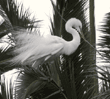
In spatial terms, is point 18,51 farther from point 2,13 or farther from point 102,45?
point 102,45

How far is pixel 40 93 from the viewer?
6.42 ft

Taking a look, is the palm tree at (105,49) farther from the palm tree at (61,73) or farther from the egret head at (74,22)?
the egret head at (74,22)

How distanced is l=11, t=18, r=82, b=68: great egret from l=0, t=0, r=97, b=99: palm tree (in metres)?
0.16

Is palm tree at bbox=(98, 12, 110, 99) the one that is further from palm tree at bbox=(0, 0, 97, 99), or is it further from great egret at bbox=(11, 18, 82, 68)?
great egret at bbox=(11, 18, 82, 68)

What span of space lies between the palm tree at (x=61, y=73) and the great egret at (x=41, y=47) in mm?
156

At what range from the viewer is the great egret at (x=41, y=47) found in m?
2.38

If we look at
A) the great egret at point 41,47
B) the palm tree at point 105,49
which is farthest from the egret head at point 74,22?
the palm tree at point 105,49

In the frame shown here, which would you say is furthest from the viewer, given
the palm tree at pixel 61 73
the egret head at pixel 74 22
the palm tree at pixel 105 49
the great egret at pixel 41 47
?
the egret head at pixel 74 22

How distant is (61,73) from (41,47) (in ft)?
2.93

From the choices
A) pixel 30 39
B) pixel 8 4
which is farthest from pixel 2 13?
pixel 30 39

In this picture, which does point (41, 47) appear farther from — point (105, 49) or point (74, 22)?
point (105, 49)

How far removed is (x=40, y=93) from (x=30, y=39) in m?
0.71

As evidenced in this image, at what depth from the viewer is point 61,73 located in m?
1.94

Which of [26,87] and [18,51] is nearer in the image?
[26,87]
